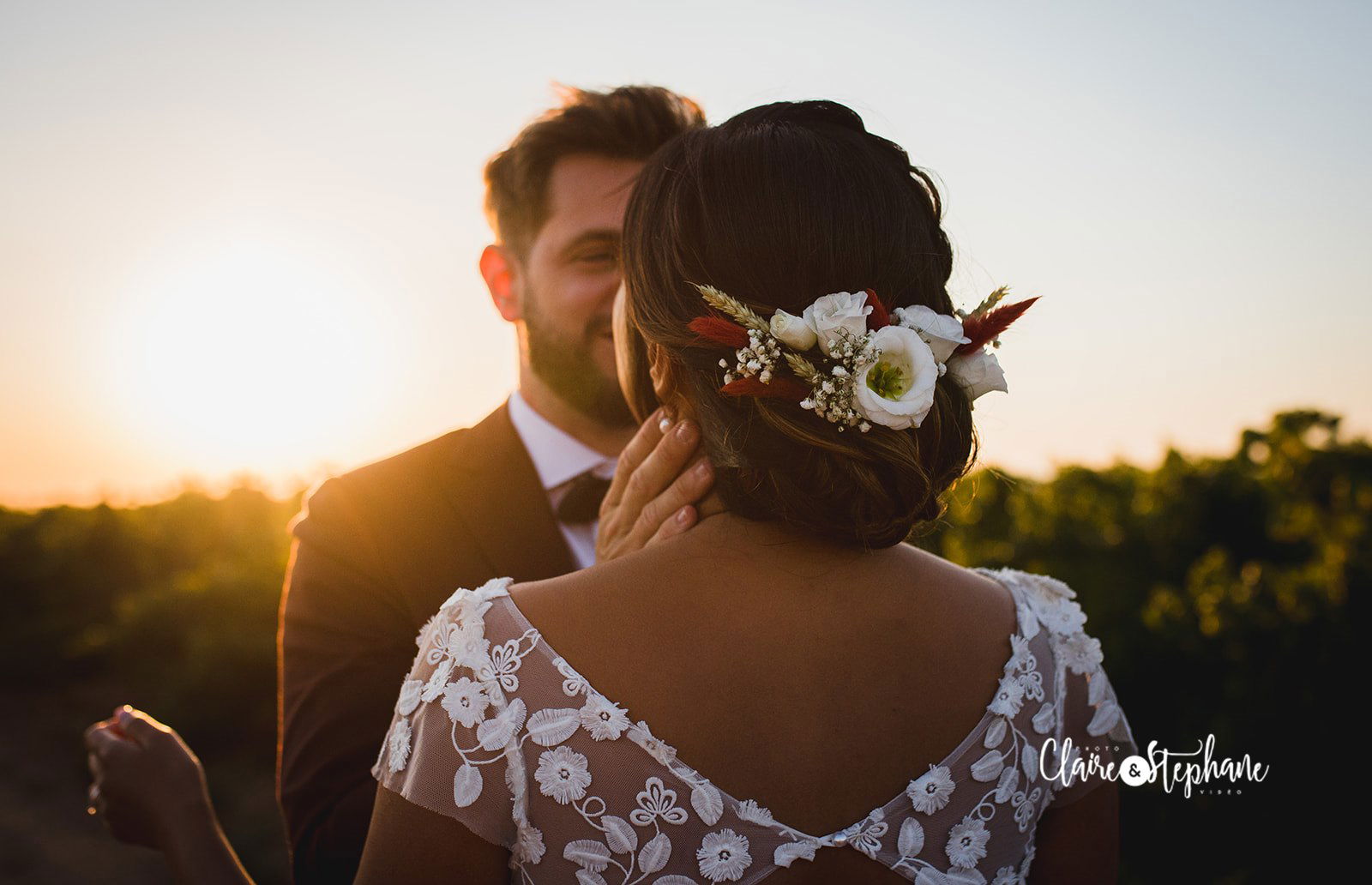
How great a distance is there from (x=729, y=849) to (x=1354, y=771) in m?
3.40

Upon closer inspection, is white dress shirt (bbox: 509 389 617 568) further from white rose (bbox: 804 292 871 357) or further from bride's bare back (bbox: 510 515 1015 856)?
white rose (bbox: 804 292 871 357)

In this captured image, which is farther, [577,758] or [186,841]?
[186,841]

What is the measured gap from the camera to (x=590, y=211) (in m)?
3.79

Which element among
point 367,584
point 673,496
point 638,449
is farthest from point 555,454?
point 673,496

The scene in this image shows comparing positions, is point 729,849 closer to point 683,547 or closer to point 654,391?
point 683,547

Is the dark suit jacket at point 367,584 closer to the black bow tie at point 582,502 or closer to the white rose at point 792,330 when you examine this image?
the black bow tie at point 582,502

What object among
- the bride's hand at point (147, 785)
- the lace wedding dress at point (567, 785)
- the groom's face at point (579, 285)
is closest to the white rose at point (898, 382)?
the lace wedding dress at point (567, 785)

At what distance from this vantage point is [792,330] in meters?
1.62

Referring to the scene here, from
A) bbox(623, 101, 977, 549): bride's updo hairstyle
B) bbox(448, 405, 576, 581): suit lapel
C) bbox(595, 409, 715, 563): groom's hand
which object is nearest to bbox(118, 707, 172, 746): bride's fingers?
bbox(448, 405, 576, 581): suit lapel

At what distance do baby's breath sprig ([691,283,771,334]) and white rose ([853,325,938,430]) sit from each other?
21 cm

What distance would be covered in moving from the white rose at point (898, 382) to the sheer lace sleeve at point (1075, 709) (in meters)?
0.76

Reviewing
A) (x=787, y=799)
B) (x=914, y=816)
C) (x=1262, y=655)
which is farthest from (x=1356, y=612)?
(x=787, y=799)

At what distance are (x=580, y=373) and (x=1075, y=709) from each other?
2.28 m

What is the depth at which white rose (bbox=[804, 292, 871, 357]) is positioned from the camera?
161cm
